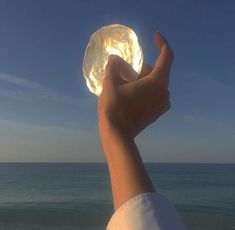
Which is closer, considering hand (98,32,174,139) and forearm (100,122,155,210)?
forearm (100,122,155,210)

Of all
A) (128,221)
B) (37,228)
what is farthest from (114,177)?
(37,228)

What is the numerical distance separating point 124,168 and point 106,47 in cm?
81

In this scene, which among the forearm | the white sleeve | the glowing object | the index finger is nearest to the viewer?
the white sleeve

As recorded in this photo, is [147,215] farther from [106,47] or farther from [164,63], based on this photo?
[106,47]

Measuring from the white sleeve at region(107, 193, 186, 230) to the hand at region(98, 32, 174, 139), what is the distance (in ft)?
0.74

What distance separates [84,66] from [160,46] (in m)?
0.53

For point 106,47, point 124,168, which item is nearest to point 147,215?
point 124,168

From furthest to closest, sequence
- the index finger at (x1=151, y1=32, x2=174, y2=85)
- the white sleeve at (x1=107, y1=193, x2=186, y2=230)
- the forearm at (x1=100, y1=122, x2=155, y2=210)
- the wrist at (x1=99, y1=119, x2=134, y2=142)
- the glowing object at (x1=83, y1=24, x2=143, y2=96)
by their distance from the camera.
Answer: the glowing object at (x1=83, y1=24, x2=143, y2=96) → the index finger at (x1=151, y1=32, x2=174, y2=85) → the wrist at (x1=99, y1=119, x2=134, y2=142) → the forearm at (x1=100, y1=122, x2=155, y2=210) → the white sleeve at (x1=107, y1=193, x2=186, y2=230)

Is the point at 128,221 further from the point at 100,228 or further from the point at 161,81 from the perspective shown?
the point at 100,228

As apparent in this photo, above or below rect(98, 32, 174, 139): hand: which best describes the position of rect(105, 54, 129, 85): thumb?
above

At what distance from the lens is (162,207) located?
977mm

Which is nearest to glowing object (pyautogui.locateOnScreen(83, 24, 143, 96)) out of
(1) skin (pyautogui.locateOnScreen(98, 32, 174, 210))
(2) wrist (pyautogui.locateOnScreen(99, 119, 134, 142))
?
(1) skin (pyautogui.locateOnScreen(98, 32, 174, 210))

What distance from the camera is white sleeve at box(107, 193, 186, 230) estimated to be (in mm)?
942

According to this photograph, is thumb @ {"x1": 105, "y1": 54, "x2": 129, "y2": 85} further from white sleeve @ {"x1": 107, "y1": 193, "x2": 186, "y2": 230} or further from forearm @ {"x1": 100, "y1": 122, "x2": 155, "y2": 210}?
white sleeve @ {"x1": 107, "y1": 193, "x2": 186, "y2": 230}
